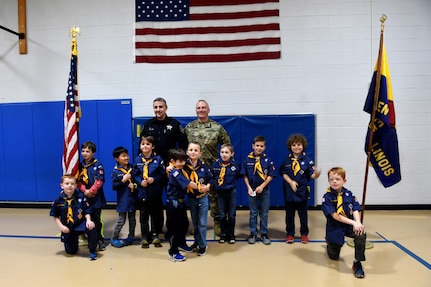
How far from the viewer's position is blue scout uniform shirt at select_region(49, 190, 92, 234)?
371 centimetres

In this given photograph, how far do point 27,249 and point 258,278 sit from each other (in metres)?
2.83

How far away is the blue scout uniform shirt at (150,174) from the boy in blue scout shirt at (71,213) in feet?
2.04

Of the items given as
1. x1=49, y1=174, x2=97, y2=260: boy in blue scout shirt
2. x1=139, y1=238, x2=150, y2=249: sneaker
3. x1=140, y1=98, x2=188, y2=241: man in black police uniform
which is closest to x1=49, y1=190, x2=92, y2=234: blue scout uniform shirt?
x1=49, y1=174, x2=97, y2=260: boy in blue scout shirt

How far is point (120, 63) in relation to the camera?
231 inches

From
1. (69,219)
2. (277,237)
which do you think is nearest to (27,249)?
(69,219)

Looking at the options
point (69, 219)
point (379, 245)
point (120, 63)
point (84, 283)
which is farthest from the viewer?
point (120, 63)

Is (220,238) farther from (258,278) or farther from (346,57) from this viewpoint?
(346,57)

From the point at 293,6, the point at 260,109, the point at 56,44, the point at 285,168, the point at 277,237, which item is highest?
the point at 293,6

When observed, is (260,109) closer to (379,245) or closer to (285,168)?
(285,168)

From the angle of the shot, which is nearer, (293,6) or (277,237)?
(277,237)

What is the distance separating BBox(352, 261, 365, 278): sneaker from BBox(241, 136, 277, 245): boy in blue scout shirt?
109 cm

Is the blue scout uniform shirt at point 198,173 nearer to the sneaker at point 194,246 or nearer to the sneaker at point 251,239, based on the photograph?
the sneaker at point 194,246

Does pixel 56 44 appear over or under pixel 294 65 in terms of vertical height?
over

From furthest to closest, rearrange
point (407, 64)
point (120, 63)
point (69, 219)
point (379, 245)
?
point (120, 63)
point (407, 64)
point (379, 245)
point (69, 219)
